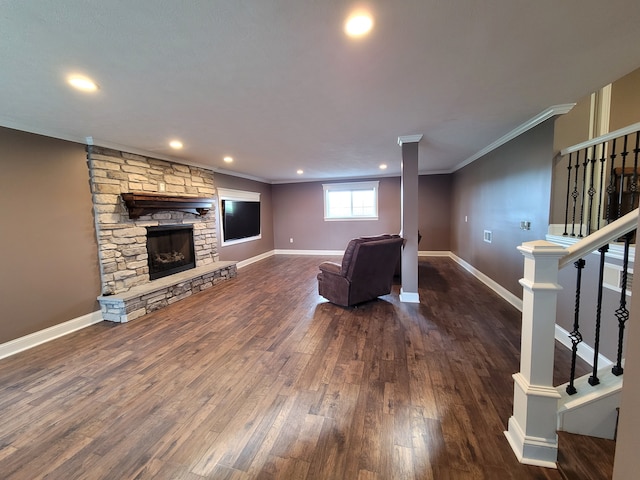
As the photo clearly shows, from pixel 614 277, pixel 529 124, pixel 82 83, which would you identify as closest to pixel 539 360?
pixel 614 277

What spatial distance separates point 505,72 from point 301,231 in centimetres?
666

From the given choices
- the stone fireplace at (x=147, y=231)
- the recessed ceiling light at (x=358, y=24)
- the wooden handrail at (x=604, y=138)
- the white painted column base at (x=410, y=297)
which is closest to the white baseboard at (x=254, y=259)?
the stone fireplace at (x=147, y=231)

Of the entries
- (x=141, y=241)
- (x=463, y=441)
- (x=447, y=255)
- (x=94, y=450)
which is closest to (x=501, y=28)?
(x=463, y=441)

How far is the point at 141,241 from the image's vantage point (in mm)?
3996

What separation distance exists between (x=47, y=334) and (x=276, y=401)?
2.94 metres

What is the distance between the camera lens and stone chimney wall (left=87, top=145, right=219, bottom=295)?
349 centimetres

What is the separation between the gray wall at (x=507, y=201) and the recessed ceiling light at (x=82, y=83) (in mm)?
4241

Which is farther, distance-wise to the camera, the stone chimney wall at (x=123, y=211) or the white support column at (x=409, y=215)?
the white support column at (x=409, y=215)

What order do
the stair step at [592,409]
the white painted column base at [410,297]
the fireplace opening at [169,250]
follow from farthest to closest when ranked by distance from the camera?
the fireplace opening at [169,250] → the white painted column base at [410,297] → the stair step at [592,409]

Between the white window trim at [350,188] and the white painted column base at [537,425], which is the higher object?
the white window trim at [350,188]

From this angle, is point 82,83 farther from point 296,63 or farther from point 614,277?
point 614,277

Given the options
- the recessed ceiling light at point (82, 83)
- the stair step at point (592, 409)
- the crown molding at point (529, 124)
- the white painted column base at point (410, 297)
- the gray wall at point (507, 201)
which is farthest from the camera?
the white painted column base at point (410, 297)

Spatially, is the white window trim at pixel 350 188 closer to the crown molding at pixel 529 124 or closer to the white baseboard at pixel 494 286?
the white baseboard at pixel 494 286

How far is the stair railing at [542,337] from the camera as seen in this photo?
1319 millimetres
